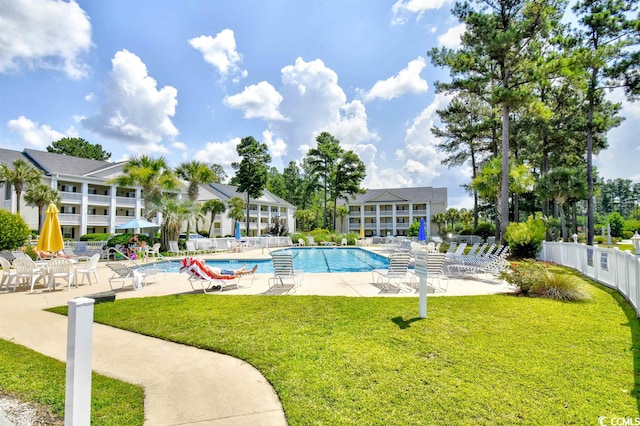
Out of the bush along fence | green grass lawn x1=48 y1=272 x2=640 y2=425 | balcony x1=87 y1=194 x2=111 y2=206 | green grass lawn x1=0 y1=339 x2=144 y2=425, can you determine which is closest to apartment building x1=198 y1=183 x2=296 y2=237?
balcony x1=87 y1=194 x2=111 y2=206

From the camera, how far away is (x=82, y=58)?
14.5 meters

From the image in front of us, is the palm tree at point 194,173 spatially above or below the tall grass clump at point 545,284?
above

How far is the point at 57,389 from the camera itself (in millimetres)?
3467

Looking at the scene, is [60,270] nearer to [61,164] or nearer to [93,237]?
[93,237]

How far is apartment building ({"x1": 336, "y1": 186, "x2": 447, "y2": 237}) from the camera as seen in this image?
2117 inches

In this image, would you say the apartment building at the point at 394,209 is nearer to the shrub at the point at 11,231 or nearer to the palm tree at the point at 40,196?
the palm tree at the point at 40,196

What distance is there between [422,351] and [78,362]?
394 centimetres

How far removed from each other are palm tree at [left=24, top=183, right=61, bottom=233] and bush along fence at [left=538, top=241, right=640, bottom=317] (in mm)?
34622

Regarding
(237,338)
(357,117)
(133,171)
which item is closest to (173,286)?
(237,338)

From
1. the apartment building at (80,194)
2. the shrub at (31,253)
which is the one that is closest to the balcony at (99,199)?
the apartment building at (80,194)

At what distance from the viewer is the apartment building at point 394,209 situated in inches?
2117

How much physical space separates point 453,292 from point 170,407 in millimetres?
7205

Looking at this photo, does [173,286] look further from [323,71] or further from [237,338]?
[323,71]

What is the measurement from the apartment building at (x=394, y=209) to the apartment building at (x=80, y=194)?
33224 millimetres
